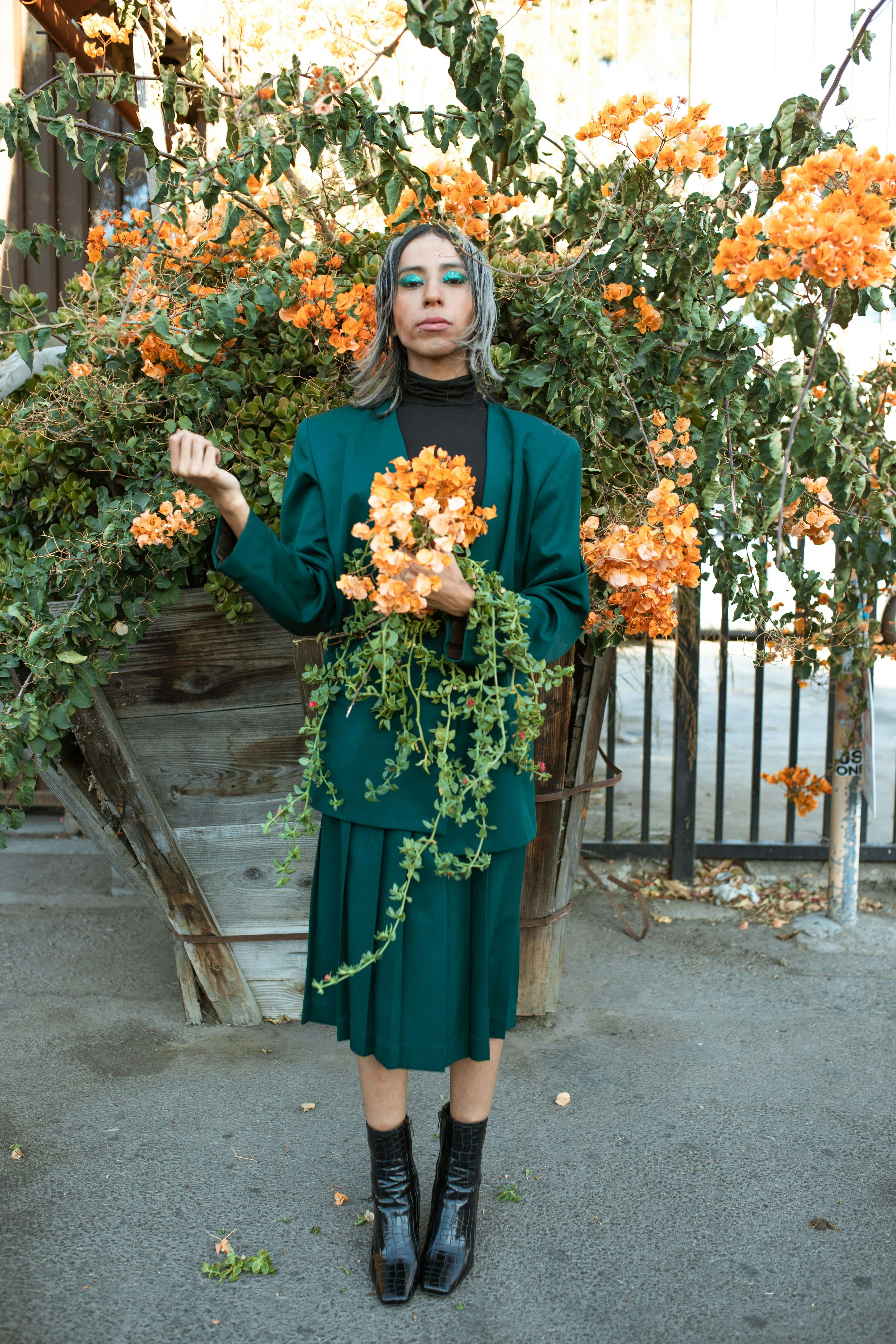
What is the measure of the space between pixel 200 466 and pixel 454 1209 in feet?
4.38

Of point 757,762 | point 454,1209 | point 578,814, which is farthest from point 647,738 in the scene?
point 454,1209

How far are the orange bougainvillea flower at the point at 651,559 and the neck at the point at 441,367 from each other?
1.49 feet

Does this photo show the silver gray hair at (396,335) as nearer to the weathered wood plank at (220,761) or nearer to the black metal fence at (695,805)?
the weathered wood plank at (220,761)

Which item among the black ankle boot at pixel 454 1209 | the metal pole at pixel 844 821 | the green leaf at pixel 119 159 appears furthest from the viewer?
the metal pole at pixel 844 821

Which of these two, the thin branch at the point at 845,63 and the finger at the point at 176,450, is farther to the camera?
the thin branch at the point at 845,63

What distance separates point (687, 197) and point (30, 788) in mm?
1830

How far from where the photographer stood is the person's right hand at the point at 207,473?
1441mm

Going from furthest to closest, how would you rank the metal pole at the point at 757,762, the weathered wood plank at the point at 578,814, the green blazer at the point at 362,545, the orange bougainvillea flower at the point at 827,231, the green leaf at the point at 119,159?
the metal pole at the point at 757,762 < the weathered wood plank at the point at 578,814 < the green leaf at the point at 119,159 < the green blazer at the point at 362,545 < the orange bougainvillea flower at the point at 827,231

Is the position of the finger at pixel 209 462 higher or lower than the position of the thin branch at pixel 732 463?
lower

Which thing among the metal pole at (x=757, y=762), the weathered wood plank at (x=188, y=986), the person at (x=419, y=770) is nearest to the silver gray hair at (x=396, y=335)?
the person at (x=419, y=770)

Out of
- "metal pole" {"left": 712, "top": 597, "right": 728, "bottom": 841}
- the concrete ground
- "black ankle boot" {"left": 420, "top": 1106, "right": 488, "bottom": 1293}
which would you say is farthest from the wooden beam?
"black ankle boot" {"left": 420, "top": 1106, "right": 488, "bottom": 1293}

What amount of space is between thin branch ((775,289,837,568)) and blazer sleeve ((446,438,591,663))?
35cm

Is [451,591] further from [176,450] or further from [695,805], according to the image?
[695,805]

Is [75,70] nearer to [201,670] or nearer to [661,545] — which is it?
[201,670]
